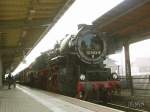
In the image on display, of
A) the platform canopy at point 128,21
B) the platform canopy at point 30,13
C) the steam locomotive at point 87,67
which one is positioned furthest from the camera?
the platform canopy at point 128,21

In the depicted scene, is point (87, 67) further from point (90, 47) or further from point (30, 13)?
point (30, 13)

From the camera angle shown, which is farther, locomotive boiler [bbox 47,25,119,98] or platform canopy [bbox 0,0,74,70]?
platform canopy [bbox 0,0,74,70]

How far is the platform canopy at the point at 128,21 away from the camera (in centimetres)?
1989

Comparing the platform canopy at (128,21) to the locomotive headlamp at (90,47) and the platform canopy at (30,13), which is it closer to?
the locomotive headlamp at (90,47)

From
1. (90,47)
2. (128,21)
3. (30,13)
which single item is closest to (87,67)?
(90,47)

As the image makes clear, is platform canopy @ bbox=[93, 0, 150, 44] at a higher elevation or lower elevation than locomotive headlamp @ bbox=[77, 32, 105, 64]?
higher

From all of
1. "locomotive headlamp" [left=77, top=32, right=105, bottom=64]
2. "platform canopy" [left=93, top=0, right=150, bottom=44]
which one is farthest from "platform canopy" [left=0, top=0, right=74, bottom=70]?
"platform canopy" [left=93, top=0, right=150, bottom=44]

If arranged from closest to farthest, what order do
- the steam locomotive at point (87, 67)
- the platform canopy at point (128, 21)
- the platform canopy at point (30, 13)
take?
1. the steam locomotive at point (87, 67)
2. the platform canopy at point (30, 13)
3. the platform canopy at point (128, 21)

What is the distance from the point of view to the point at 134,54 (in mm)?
33281

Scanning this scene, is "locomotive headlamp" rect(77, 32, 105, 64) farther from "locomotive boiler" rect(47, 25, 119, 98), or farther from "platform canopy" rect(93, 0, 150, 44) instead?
"platform canopy" rect(93, 0, 150, 44)

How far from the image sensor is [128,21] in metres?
23.7

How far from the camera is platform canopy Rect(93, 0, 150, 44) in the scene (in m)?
19.9

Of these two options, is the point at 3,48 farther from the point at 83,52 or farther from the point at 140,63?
the point at 83,52

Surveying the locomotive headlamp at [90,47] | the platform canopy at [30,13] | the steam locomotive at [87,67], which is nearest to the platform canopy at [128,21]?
the locomotive headlamp at [90,47]
